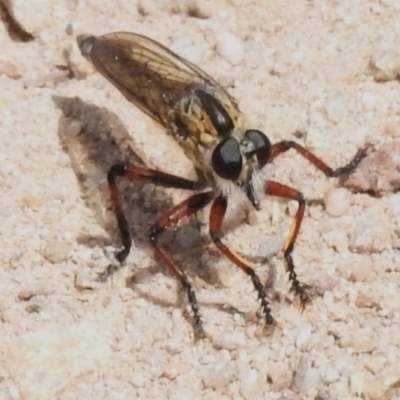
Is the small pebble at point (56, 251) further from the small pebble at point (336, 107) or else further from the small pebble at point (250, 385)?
the small pebble at point (336, 107)

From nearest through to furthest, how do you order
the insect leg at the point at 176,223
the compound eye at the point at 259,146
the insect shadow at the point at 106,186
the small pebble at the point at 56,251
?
the insect leg at the point at 176,223 < the compound eye at the point at 259,146 < the small pebble at the point at 56,251 < the insect shadow at the point at 106,186

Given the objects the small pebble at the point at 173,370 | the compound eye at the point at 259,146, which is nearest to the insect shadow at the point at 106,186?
the small pebble at the point at 173,370

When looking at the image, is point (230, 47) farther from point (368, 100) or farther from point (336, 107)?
point (368, 100)

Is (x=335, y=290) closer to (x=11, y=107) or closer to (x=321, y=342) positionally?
(x=321, y=342)

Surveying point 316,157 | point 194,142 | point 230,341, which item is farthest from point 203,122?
point 230,341

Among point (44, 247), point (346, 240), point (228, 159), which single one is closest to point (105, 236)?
point (44, 247)

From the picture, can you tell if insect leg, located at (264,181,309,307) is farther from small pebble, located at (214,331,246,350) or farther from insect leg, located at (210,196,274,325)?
small pebble, located at (214,331,246,350)

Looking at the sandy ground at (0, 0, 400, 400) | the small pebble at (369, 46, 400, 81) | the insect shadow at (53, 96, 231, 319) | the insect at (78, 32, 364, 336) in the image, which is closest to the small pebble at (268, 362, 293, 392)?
the sandy ground at (0, 0, 400, 400)
